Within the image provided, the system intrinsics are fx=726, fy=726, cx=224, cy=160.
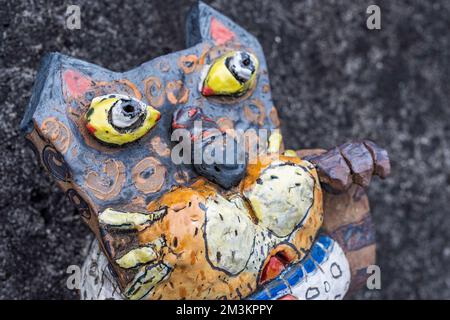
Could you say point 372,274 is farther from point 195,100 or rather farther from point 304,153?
point 195,100

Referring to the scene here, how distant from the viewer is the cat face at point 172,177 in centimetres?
97

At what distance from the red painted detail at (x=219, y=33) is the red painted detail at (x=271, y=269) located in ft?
Result: 1.15

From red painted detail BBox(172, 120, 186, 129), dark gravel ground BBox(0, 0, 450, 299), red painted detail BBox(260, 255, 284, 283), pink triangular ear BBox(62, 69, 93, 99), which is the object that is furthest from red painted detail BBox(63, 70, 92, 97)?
red painted detail BBox(260, 255, 284, 283)

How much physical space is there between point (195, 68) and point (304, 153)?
228 millimetres

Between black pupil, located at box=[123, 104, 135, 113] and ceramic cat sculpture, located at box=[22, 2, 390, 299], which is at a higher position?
black pupil, located at box=[123, 104, 135, 113]

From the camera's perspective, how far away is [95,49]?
4.25 feet

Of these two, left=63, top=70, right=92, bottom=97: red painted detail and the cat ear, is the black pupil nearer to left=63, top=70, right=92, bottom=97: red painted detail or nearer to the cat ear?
left=63, top=70, right=92, bottom=97: red painted detail

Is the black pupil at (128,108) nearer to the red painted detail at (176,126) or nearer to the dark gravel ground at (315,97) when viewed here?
the red painted detail at (176,126)

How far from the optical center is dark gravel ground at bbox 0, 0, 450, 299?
1.22 metres

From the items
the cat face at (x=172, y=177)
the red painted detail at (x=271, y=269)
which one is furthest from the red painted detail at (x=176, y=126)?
the red painted detail at (x=271, y=269)

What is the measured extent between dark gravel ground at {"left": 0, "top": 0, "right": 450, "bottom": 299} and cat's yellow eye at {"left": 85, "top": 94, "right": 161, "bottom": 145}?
29 centimetres

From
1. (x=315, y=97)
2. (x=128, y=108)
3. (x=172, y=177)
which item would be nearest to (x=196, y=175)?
(x=172, y=177)
